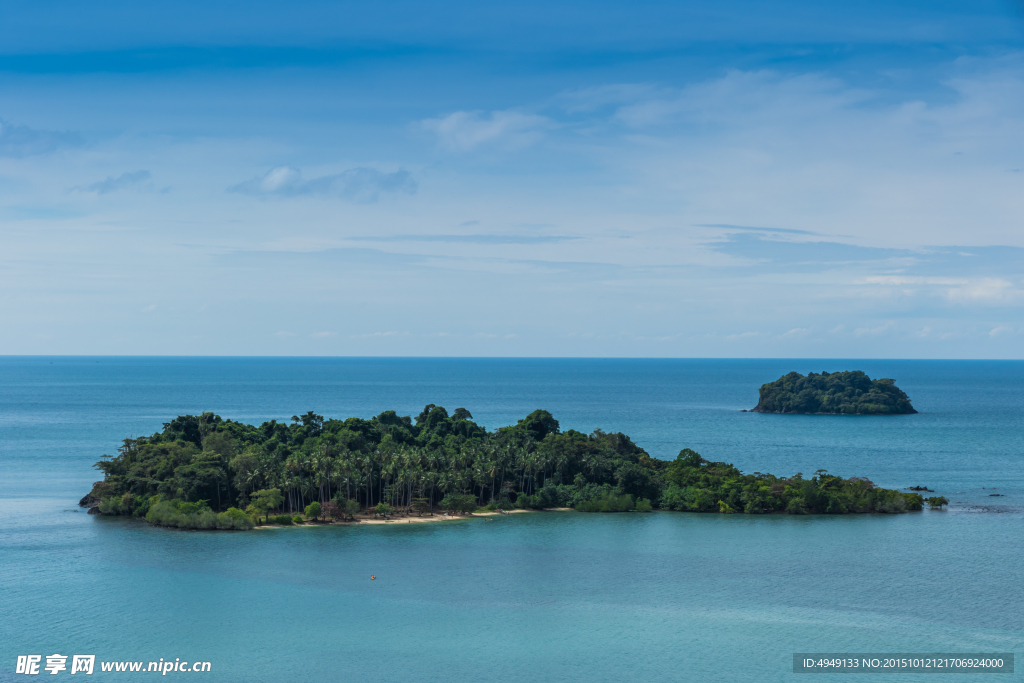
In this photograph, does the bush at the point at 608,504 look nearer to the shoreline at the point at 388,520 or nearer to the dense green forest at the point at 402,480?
the dense green forest at the point at 402,480

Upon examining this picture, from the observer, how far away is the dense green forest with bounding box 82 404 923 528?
7912 cm

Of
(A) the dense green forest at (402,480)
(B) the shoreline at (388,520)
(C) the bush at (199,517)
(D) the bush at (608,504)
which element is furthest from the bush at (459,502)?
(C) the bush at (199,517)

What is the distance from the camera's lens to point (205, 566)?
63375mm

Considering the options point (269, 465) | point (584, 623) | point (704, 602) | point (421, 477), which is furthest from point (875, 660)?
point (269, 465)

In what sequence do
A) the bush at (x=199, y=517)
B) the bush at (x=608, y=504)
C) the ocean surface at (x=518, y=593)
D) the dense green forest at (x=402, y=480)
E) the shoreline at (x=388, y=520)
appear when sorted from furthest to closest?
1. the bush at (x=608, y=504)
2. the dense green forest at (x=402, y=480)
3. the shoreline at (x=388, y=520)
4. the bush at (x=199, y=517)
5. the ocean surface at (x=518, y=593)

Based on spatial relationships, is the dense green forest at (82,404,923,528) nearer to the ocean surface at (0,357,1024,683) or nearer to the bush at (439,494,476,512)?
the bush at (439,494,476,512)

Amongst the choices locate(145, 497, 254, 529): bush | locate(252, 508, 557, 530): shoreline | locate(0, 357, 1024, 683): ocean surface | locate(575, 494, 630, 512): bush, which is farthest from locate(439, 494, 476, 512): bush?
locate(145, 497, 254, 529): bush

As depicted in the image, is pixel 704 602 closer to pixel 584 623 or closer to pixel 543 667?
pixel 584 623

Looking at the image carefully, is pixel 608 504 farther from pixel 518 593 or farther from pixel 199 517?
pixel 199 517

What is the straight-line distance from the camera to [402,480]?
81.7m

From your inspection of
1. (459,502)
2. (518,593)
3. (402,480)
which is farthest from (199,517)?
(518,593)

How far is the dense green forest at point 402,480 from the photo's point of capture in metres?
79.1

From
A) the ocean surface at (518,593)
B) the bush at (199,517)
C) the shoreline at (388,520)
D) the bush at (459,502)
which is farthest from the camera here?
the bush at (459,502)

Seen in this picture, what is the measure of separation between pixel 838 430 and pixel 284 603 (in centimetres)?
14319
